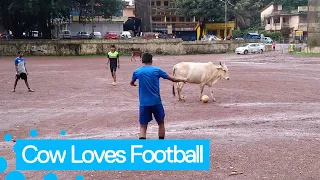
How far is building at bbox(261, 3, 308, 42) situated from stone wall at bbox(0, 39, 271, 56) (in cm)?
2923

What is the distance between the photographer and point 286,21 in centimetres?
7750

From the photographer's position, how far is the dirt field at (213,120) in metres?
6.88

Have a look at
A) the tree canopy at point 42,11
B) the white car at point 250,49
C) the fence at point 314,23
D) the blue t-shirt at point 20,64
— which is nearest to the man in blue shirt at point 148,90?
the blue t-shirt at point 20,64

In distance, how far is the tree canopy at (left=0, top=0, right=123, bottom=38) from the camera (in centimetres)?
4228

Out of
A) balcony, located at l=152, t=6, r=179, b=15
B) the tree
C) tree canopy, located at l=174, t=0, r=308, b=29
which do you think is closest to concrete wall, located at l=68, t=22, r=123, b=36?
tree canopy, located at l=174, t=0, r=308, b=29

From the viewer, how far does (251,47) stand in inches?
1907

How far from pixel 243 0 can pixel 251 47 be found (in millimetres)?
20281

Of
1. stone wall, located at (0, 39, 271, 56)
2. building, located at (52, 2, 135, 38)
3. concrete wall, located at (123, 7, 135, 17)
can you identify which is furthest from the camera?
concrete wall, located at (123, 7, 135, 17)

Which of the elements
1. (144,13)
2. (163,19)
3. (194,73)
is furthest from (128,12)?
(194,73)

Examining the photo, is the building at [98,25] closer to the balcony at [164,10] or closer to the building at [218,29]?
the balcony at [164,10]

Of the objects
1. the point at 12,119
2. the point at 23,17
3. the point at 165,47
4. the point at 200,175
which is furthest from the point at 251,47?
the point at 200,175

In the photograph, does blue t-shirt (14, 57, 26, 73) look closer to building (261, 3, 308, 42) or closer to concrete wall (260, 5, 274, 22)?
building (261, 3, 308, 42)

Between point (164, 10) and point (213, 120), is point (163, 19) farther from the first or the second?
point (213, 120)

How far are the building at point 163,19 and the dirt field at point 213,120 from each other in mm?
52280
